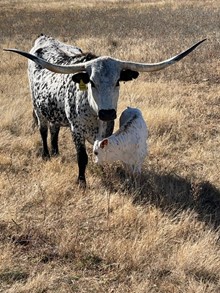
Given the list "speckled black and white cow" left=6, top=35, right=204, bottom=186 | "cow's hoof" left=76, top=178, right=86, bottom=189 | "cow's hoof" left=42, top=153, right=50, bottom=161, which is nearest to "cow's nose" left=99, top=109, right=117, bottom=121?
"speckled black and white cow" left=6, top=35, right=204, bottom=186

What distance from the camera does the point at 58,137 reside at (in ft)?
26.9

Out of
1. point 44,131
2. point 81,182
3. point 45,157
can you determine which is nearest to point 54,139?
point 44,131

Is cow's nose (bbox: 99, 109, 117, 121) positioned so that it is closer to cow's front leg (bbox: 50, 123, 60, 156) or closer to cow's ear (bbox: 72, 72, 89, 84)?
cow's ear (bbox: 72, 72, 89, 84)

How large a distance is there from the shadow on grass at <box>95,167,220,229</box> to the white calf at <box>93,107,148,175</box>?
0.82ft

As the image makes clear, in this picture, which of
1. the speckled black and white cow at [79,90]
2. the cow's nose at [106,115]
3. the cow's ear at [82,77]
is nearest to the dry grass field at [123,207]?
the speckled black and white cow at [79,90]

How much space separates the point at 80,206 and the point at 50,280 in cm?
148

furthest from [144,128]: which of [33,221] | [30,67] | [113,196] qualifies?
[30,67]

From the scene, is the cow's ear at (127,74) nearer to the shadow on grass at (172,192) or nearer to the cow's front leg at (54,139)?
the shadow on grass at (172,192)

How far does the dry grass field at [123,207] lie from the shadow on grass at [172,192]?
1 centimetres

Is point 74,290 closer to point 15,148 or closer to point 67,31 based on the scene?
point 15,148

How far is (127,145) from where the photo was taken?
5.97 metres

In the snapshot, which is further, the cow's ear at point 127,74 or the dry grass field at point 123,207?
the cow's ear at point 127,74

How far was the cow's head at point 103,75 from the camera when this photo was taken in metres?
5.30

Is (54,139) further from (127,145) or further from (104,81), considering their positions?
(104,81)
